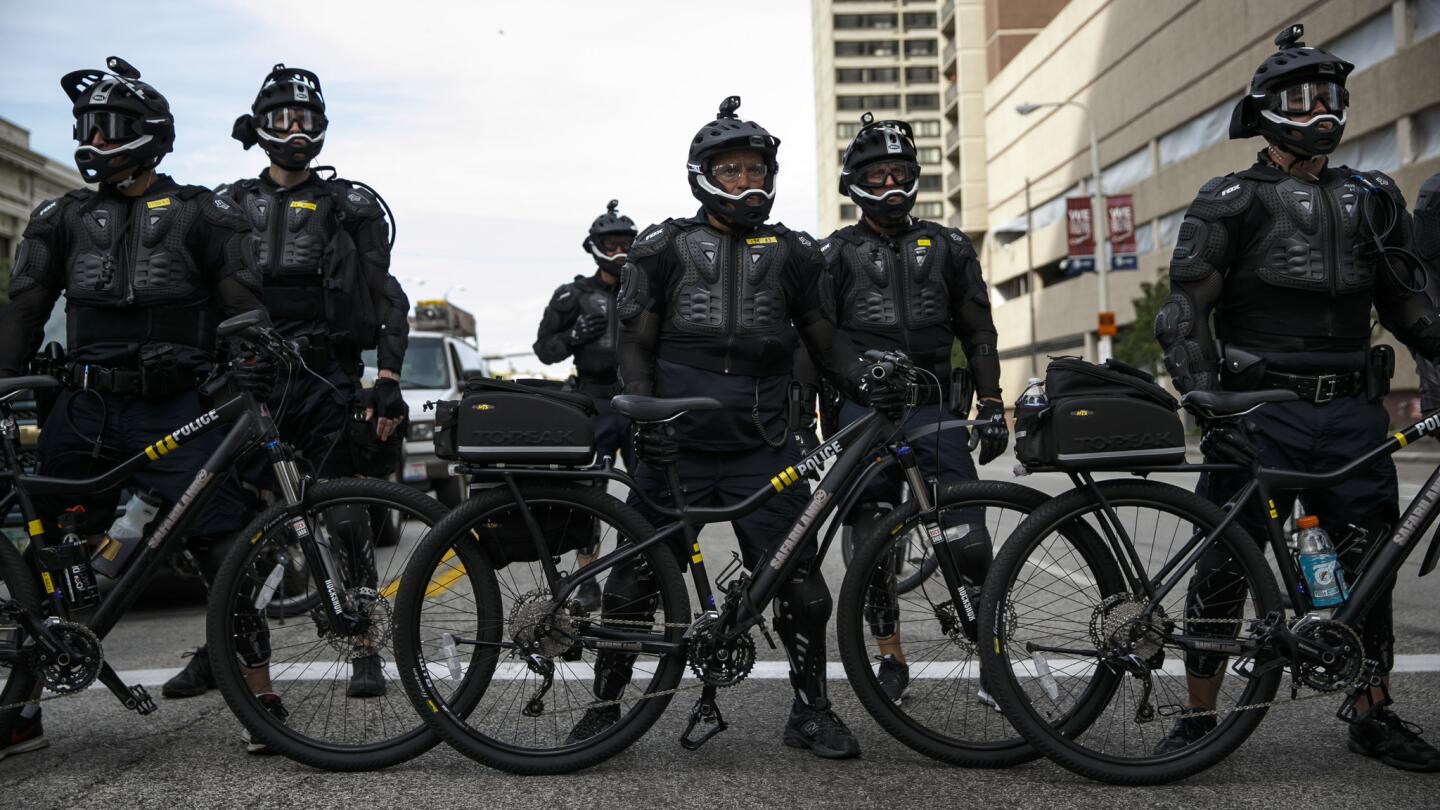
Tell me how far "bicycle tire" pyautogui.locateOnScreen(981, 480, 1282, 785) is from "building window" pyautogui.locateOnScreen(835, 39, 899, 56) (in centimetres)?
11602

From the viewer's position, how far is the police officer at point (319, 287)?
592 centimetres

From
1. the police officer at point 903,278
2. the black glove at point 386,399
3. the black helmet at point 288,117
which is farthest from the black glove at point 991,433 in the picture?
the black helmet at point 288,117

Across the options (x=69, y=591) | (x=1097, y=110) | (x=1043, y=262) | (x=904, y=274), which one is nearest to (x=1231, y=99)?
(x=1097, y=110)

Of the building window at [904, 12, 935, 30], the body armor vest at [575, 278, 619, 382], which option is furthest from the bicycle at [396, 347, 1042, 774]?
the building window at [904, 12, 935, 30]

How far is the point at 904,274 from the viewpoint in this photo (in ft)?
20.2

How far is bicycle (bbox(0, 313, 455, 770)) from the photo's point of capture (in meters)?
4.59

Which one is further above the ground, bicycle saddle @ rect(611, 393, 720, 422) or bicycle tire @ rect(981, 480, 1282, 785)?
bicycle saddle @ rect(611, 393, 720, 422)

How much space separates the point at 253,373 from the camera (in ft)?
15.9

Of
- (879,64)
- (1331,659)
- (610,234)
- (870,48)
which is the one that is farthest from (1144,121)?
(870,48)

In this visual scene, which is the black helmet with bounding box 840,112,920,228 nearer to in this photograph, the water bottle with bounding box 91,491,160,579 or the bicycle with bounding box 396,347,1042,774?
the bicycle with bounding box 396,347,1042,774

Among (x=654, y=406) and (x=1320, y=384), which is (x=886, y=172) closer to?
(x=654, y=406)

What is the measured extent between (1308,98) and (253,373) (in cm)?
377

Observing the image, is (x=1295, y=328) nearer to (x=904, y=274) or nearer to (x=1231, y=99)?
(x=904, y=274)

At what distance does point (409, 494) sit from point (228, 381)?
908mm
